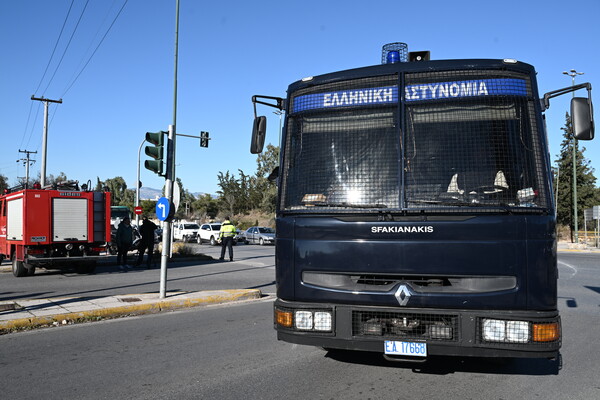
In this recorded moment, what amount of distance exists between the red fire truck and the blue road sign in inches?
272

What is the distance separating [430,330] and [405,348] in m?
0.26

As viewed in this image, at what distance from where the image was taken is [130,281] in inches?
537

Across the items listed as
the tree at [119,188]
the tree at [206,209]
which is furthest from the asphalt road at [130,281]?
the tree at [119,188]

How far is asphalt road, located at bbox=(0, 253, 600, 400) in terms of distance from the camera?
4.61 meters

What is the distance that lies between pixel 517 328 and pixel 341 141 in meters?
2.22

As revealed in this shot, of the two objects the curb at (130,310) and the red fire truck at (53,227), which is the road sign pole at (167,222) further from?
the red fire truck at (53,227)

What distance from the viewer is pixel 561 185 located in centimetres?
4653

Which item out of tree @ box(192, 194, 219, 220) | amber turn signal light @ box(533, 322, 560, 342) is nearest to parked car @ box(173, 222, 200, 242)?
tree @ box(192, 194, 219, 220)

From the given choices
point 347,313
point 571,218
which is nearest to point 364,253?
point 347,313

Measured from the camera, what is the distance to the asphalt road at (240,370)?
4605 millimetres

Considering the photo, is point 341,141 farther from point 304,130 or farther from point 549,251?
point 549,251

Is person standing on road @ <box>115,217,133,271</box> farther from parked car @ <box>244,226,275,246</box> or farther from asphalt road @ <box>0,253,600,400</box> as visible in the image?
parked car @ <box>244,226,275,246</box>

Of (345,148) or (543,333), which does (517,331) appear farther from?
(345,148)

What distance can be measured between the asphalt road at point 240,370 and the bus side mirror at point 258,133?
7.85 feet
